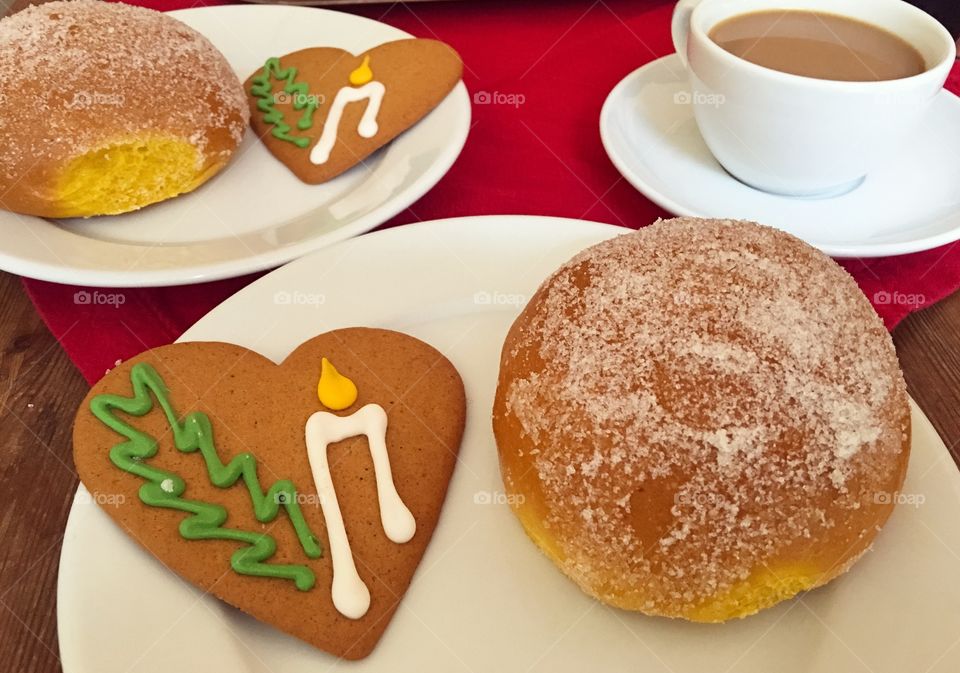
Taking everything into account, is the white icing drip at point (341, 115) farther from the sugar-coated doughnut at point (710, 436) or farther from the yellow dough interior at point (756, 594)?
the yellow dough interior at point (756, 594)

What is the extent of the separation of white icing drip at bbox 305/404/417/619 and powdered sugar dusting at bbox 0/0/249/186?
1.89ft

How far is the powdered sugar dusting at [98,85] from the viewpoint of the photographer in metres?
1.06

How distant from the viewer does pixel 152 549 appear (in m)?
0.70

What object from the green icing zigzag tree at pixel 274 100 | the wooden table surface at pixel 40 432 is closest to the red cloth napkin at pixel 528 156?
the wooden table surface at pixel 40 432

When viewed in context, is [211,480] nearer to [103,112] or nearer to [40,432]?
[40,432]

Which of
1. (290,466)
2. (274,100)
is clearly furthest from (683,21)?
(290,466)

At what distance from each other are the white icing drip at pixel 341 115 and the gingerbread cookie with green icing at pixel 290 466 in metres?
0.45

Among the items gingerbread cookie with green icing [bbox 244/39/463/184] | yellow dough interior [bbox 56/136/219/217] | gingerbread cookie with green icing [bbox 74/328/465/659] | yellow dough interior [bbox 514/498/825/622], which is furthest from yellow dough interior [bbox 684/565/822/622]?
yellow dough interior [bbox 56/136/219/217]

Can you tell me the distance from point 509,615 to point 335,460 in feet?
0.82

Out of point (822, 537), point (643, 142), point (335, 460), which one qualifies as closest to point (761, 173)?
point (643, 142)

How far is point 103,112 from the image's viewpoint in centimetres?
108

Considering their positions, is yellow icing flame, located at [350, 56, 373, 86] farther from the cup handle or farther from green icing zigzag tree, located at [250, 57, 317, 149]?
the cup handle

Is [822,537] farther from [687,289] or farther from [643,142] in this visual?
[643,142]

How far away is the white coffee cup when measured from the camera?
1.00 meters
